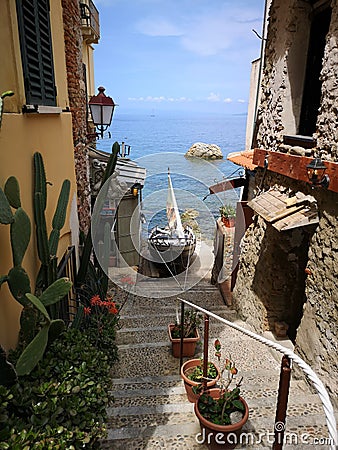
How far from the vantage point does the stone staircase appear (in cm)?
216

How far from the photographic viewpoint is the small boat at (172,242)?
7.77m

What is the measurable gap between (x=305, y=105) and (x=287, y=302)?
2609 millimetres

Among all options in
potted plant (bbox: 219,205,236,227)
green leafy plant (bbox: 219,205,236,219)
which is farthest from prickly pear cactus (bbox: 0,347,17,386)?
green leafy plant (bbox: 219,205,236,219)

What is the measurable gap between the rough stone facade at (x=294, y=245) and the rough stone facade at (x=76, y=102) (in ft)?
8.78

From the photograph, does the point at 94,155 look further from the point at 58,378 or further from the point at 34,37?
the point at 58,378

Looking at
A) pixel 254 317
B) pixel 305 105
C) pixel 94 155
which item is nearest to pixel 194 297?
pixel 254 317

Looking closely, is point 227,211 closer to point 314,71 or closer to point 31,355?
point 314,71

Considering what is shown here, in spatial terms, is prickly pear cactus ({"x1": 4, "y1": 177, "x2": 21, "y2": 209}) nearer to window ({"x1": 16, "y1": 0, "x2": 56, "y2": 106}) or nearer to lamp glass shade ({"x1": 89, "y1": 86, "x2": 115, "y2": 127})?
window ({"x1": 16, "y1": 0, "x2": 56, "y2": 106})

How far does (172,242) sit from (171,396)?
510 centimetres

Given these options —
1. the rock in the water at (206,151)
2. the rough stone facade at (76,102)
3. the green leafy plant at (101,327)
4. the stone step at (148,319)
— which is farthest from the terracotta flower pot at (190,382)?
the rock in the water at (206,151)

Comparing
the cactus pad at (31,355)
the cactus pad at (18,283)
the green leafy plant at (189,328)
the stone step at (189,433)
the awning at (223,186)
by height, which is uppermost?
the cactus pad at (18,283)

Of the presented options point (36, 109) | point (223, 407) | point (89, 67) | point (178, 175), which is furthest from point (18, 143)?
point (89, 67)

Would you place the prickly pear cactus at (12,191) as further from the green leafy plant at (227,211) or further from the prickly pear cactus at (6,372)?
the green leafy plant at (227,211)

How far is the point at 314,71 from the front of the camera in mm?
3574
